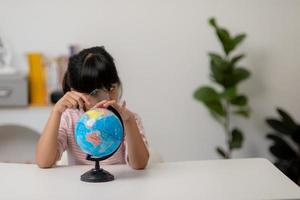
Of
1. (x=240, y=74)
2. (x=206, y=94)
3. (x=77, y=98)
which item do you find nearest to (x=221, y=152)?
(x=206, y=94)

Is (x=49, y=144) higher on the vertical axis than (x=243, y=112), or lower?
higher

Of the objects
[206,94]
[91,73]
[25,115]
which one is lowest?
[25,115]

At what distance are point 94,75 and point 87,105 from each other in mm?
128

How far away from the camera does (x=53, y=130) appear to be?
70.6 inches

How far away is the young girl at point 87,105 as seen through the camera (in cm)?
176

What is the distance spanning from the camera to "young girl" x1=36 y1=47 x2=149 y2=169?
1.76 metres

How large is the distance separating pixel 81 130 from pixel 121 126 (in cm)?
13

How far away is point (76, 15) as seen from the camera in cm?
354

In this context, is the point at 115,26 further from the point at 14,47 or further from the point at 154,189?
the point at 154,189

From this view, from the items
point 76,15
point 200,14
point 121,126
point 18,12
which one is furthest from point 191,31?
point 121,126

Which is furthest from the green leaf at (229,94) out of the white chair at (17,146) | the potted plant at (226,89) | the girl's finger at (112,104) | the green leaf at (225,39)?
the girl's finger at (112,104)

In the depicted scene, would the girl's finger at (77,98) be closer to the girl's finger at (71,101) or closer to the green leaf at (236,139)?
the girl's finger at (71,101)

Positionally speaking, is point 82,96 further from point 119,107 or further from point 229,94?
point 229,94

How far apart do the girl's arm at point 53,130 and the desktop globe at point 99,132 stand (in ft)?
0.40
